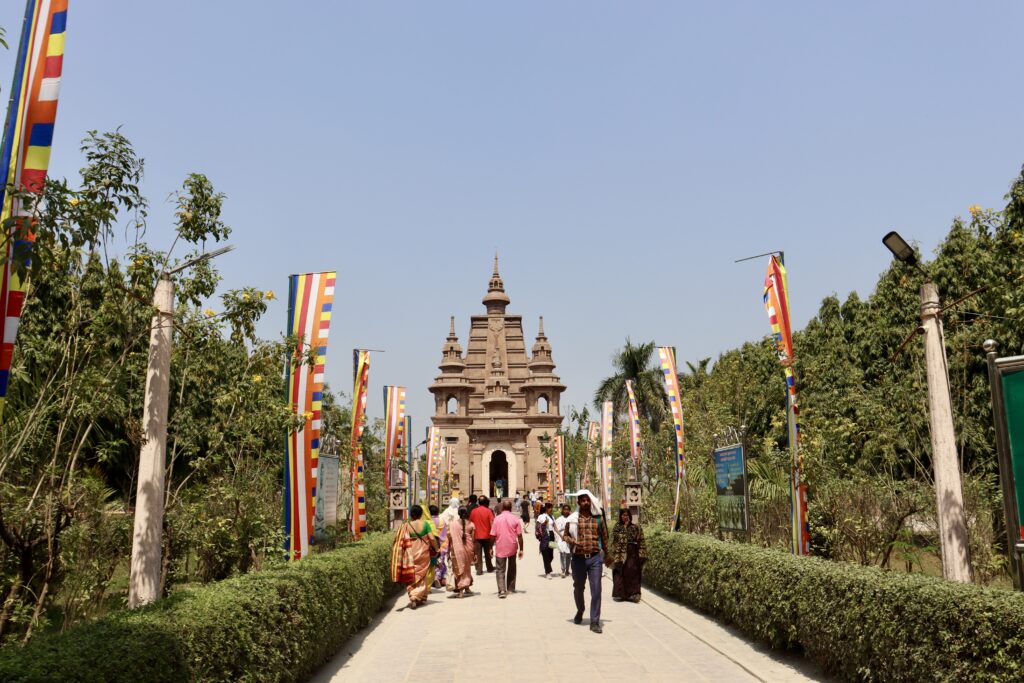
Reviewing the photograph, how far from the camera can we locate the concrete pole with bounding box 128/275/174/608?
701 cm

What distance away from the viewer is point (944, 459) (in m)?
8.12

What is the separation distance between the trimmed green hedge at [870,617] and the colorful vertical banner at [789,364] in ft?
2.57

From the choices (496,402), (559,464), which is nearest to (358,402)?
(559,464)

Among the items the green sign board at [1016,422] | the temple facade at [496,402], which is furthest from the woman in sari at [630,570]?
the temple facade at [496,402]

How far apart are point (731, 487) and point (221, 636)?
9604mm

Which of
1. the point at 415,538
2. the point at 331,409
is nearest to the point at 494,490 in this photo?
the point at 331,409

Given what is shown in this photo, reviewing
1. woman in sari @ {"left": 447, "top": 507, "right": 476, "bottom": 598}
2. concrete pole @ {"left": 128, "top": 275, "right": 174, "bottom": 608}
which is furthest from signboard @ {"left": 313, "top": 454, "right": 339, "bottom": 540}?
concrete pole @ {"left": 128, "top": 275, "right": 174, "bottom": 608}

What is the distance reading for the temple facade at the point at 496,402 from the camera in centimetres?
6769

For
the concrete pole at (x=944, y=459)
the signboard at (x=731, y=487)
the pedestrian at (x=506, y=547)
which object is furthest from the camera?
the pedestrian at (x=506, y=547)

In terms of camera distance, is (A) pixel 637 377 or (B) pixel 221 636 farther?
(A) pixel 637 377

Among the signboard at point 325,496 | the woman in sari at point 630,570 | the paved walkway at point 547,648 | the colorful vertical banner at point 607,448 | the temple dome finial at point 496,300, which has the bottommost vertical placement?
the paved walkway at point 547,648

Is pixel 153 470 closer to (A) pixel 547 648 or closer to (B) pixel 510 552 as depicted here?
(A) pixel 547 648

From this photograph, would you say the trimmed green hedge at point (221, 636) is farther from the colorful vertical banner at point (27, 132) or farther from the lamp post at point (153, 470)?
the colorful vertical banner at point (27, 132)

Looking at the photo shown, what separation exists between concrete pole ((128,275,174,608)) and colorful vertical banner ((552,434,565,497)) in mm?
38447
